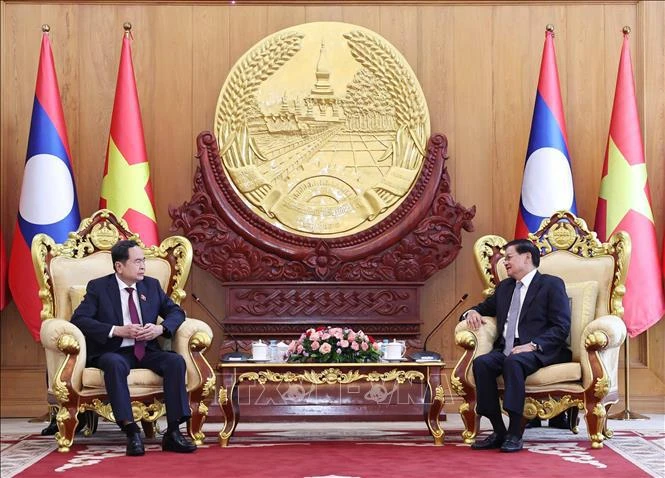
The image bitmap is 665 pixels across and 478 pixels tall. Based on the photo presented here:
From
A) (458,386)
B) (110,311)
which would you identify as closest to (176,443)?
(110,311)

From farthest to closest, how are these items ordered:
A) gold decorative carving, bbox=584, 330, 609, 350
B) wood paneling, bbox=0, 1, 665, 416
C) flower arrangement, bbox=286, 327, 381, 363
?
wood paneling, bbox=0, 1, 665, 416
flower arrangement, bbox=286, 327, 381, 363
gold decorative carving, bbox=584, 330, 609, 350

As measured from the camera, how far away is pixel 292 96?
7.19 metres

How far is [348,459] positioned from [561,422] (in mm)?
1834

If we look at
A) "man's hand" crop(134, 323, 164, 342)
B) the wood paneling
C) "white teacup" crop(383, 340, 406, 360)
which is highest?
the wood paneling

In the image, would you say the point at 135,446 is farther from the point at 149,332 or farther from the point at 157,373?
the point at 149,332

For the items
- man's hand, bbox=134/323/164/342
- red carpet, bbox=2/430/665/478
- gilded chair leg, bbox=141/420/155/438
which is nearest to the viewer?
red carpet, bbox=2/430/665/478

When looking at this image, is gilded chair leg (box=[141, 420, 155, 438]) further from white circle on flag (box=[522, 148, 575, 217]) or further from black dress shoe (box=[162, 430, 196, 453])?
white circle on flag (box=[522, 148, 575, 217])

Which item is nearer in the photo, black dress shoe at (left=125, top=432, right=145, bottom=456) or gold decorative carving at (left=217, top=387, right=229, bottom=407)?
black dress shoe at (left=125, top=432, right=145, bottom=456)

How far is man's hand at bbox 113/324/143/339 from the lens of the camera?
5.35 m

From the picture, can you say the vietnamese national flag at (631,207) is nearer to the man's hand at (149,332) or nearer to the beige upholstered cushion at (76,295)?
the man's hand at (149,332)

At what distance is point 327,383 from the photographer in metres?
5.45

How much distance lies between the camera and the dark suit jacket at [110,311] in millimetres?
5410

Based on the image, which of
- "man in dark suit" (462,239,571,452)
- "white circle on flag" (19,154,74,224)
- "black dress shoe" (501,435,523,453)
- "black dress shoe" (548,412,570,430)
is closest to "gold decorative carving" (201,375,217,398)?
"man in dark suit" (462,239,571,452)

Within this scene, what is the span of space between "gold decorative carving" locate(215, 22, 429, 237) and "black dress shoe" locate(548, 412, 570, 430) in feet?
5.73
